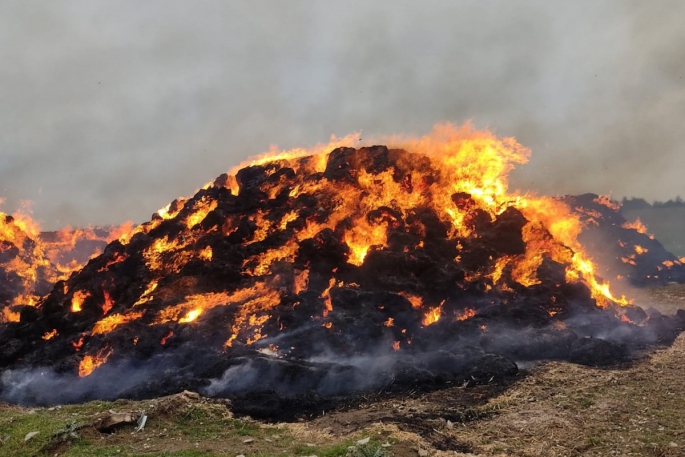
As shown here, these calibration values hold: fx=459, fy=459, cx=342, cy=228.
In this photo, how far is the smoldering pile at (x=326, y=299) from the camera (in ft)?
78.2

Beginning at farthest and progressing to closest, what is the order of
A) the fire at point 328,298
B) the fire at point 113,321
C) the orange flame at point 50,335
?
the orange flame at point 50,335 → the fire at point 113,321 → the fire at point 328,298

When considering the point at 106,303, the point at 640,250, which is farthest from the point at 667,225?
the point at 106,303

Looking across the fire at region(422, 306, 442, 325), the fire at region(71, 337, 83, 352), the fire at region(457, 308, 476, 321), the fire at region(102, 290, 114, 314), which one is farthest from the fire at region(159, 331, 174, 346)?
the fire at region(457, 308, 476, 321)

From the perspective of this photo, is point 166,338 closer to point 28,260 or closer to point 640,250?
point 28,260

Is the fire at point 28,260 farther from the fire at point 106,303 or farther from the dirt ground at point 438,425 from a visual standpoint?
the dirt ground at point 438,425

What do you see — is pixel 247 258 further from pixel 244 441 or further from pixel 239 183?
pixel 244 441

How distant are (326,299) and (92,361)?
1426cm

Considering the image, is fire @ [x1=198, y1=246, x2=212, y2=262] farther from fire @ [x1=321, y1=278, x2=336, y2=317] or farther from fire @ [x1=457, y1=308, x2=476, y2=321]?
fire @ [x1=457, y1=308, x2=476, y2=321]

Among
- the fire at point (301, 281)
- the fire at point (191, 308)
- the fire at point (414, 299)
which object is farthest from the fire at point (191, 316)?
the fire at point (414, 299)

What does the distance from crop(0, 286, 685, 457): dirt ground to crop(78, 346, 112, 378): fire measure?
13.7ft

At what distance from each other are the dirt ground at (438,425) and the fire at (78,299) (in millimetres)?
12005

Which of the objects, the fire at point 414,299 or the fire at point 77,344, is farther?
the fire at point 414,299

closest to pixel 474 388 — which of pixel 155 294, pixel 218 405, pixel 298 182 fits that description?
pixel 218 405

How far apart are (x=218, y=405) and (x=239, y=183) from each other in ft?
89.2
